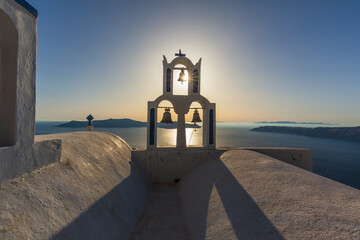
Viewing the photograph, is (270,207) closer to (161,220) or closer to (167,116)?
(161,220)

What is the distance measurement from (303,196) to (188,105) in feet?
19.8

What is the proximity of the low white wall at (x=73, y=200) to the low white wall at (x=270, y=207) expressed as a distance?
1955mm

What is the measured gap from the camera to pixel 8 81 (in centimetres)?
240

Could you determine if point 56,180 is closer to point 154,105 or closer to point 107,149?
point 107,149

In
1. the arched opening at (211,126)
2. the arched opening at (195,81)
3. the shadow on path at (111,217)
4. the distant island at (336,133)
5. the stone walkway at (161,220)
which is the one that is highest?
the arched opening at (195,81)

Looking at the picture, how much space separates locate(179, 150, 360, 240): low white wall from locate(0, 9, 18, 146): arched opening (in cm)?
411

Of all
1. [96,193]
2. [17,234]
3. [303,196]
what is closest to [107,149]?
[96,193]

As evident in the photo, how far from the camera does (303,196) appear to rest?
3463 mm

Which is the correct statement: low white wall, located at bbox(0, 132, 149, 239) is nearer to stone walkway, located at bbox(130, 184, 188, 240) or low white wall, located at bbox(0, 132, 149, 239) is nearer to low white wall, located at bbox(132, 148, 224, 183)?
stone walkway, located at bbox(130, 184, 188, 240)

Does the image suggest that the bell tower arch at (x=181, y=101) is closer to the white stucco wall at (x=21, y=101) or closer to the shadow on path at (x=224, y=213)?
the shadow on path at (x=224, y=213)

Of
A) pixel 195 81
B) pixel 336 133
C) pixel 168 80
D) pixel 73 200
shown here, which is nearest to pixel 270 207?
pixel 73 200

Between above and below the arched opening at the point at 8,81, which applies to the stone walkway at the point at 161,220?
below

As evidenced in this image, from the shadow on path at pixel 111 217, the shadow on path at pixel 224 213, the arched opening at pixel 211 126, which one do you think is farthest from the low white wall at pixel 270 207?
the arched opening at pixel 211 126

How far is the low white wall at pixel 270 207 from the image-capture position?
2656 millimetres
